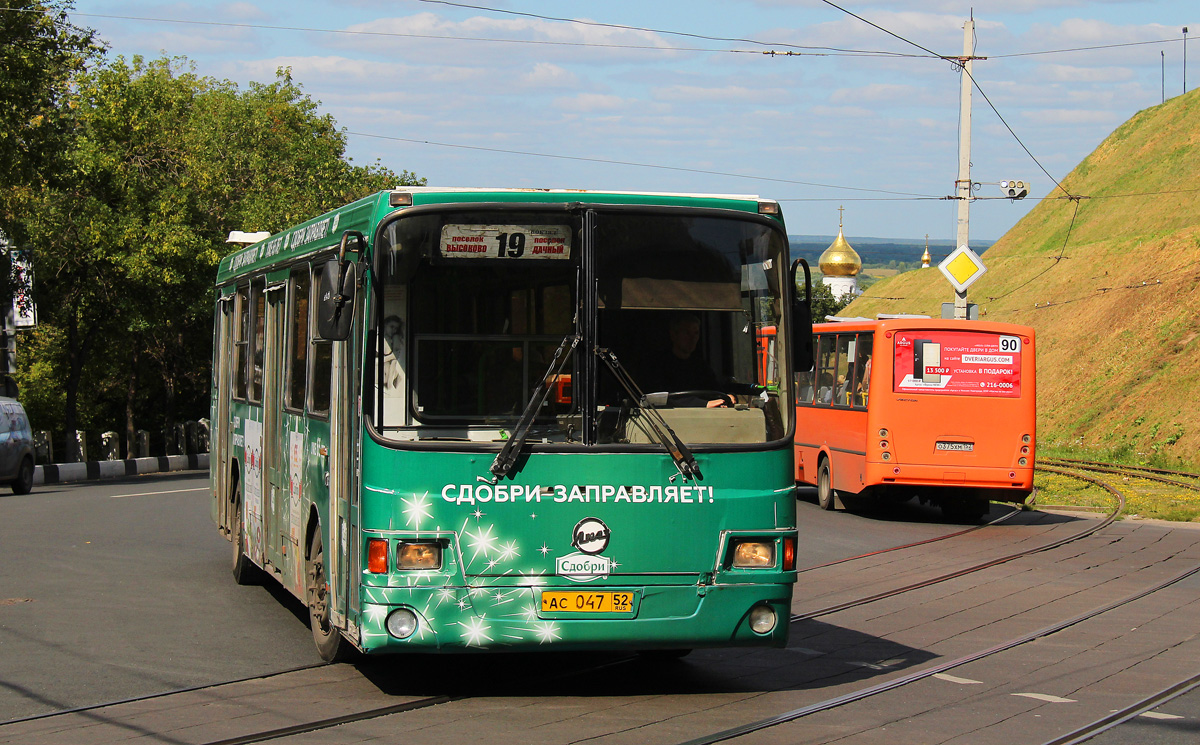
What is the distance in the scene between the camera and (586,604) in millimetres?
7324

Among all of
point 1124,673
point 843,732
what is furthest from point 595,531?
point 1124,673

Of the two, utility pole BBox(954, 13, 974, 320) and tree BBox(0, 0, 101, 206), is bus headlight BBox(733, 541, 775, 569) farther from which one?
tree BBox(0, 0, 101, 206)

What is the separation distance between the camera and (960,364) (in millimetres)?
19875

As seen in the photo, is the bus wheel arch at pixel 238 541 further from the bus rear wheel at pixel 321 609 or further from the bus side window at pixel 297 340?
the bus rear wheel at pixel 321 609

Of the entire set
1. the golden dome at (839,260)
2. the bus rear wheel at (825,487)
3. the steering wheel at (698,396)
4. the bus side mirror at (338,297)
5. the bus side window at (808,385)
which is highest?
the golden dome at (839,260)

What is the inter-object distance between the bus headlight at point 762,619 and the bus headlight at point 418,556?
1693mm

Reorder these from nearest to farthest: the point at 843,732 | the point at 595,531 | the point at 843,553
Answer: the point at 843,732 < the point at 595,531 < the point at 843,553

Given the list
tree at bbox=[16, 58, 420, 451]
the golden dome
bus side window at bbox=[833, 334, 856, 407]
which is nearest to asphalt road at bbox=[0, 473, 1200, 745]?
bus side window at bbox=[833, 334, 856, 407]

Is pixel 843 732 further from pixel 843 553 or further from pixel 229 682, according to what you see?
pixel 843 553

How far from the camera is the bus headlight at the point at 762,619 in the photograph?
758cm

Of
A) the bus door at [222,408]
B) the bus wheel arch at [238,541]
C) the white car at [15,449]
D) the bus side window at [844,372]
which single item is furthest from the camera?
the white car at [15,449]

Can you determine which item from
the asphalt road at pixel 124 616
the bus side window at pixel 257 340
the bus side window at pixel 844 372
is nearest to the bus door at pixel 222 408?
the asphalt road at pixel 124 616

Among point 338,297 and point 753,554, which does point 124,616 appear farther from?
point 753,554

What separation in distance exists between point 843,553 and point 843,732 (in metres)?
9.01
